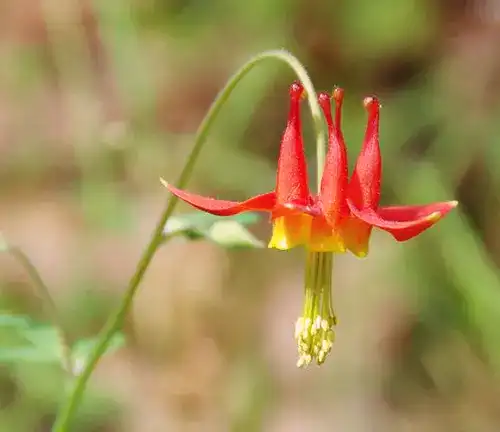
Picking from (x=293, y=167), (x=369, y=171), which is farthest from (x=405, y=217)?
(x=293, y=167)

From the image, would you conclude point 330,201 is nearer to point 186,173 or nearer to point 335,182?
point 335,182

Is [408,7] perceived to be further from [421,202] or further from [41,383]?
[41,383]

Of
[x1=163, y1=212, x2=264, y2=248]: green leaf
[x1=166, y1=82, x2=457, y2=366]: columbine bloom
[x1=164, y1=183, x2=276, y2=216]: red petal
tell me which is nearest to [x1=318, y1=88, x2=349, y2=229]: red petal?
[x1=166, y1=82, x2=457, y2=366]: columbine bloom

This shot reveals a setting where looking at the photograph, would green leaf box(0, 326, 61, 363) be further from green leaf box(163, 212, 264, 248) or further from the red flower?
the red flower

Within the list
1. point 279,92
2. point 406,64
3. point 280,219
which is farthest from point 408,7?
point 280,219

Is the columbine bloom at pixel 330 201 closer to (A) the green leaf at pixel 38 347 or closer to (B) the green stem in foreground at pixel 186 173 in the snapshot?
(B) the green stem in foreground at pixel 186 173

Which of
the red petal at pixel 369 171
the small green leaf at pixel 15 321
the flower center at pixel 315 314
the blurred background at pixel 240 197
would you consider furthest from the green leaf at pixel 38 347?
the blurred background at pixel 240 197
